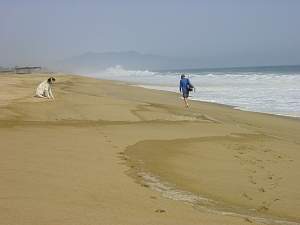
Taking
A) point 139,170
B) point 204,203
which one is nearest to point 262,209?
point 204,203

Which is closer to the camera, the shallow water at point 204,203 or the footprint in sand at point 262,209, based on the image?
the shallow water at point 204,203

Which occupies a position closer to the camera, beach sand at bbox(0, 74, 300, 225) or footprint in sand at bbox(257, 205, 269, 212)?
beach sand at bbox(0, 74, 300, 225)

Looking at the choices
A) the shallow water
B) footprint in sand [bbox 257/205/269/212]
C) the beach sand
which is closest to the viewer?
the beach sand

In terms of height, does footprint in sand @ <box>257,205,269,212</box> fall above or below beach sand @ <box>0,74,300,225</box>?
below

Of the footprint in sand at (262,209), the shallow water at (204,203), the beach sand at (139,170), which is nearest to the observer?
the beach sand at (139,170)

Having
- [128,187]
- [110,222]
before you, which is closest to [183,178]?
[128,187]

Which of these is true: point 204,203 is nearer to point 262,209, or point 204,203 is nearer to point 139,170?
point 262,209

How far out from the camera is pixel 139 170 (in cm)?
834

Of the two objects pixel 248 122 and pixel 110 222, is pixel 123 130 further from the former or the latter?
pixel 110 222

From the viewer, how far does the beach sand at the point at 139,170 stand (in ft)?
18.3

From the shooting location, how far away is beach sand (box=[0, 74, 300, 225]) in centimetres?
558

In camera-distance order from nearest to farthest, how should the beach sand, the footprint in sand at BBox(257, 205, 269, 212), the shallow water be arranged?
the beach sand
the shallow water
the footprint in sand at BBox(257, 205, 269, 212)

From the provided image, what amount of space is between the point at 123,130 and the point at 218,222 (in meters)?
8.11

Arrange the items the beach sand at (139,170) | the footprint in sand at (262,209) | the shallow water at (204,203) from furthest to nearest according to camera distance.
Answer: the footprint in sand at (262,209)
the shallow water at (204,203)
the beach sand at (139,170)
